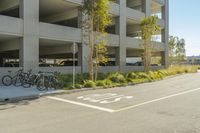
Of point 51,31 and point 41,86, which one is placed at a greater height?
point 51,31

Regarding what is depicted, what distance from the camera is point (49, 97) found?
13078mm

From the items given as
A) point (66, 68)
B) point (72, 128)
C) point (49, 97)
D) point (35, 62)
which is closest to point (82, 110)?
point (72, 128)

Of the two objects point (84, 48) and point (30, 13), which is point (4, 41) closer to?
point (30, 13)

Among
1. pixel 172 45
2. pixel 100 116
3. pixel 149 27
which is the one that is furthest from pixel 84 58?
pixel 172 45

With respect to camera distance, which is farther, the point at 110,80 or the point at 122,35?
the point at 122,35

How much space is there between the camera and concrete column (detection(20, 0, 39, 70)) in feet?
63.0

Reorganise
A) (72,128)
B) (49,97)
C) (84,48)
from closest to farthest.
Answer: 1. (72,128)
2. (49,97)
3. (84,48)

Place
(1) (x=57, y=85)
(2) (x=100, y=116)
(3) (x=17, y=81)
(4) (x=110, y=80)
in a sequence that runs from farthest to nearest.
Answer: (4) (x=110, y=80), (3) (x=17, y=81), (1) (x=57, y=85), (2) (x=100, y=116)

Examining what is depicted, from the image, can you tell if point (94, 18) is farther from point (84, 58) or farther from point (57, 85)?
point (57, 85)

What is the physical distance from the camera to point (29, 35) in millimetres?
19484

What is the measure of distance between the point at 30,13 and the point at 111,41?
1011 centimetres

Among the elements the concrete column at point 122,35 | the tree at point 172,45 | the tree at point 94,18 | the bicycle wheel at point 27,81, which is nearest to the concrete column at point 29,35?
the bicycle wheel at point 27,81

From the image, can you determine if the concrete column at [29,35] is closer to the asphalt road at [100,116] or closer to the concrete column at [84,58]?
the concrete column at [84,58]

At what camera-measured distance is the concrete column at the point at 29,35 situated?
63.0ft
